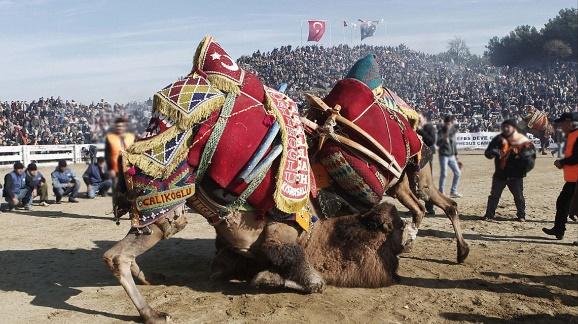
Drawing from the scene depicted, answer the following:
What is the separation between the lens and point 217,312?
4578 mm

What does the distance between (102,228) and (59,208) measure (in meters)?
3.31

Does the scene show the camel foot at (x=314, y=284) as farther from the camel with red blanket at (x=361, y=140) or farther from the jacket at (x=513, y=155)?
the jacket at (x=513, y=155)

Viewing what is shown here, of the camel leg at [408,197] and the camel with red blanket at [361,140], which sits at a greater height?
the camel with red blanket at [361,140]

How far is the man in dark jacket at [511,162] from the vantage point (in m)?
8.87

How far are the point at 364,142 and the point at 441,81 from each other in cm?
3827

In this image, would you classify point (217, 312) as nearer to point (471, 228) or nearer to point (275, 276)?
point (275, 276)

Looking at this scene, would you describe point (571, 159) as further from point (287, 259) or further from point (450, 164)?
point (450, 164)

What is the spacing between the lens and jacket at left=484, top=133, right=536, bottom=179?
888 cm

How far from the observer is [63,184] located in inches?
509

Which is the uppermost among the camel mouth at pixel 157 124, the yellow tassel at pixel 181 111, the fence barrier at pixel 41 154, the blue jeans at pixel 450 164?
the yellow tassel at pixel 181 111

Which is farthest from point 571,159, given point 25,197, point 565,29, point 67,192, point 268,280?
point 565,29

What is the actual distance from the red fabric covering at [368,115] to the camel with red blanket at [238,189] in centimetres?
80

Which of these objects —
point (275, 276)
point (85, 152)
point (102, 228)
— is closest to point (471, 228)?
point (275, 276)

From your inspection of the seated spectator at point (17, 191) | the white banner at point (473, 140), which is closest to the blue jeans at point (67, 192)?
the seated spectator at point (17, 191)
